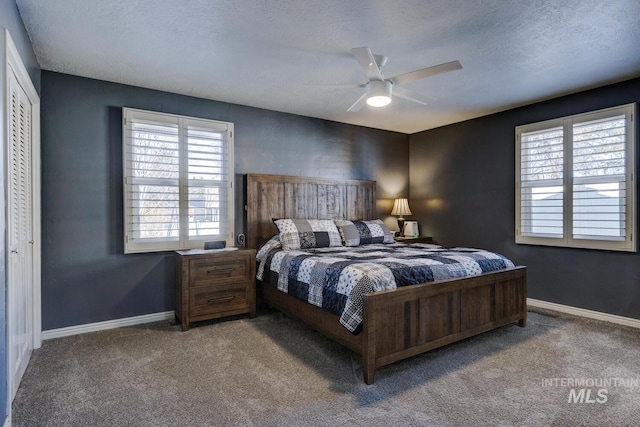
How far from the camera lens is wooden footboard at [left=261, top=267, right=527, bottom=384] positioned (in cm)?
238

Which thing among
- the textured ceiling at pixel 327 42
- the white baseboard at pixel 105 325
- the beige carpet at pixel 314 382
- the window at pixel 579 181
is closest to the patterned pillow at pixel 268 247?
the beige carpet at pixel 314 382

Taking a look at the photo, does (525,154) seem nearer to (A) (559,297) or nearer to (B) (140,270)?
(A) (559,297)

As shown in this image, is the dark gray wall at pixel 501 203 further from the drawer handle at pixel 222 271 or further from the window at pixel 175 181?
the drawer handle at pixel 222 271

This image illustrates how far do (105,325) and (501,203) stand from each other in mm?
4903

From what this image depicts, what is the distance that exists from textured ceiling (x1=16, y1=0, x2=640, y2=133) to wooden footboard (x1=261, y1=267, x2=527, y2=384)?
1898 millimetres

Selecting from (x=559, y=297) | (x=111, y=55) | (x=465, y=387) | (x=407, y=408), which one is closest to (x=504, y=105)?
(x=559, y=297)

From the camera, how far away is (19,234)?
2.49 m

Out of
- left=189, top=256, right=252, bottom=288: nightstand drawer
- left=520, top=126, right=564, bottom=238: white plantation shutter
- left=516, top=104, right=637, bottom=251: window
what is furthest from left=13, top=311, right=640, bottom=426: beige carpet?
left=520, top=126, right=564, bottom=238: white plantation shutter

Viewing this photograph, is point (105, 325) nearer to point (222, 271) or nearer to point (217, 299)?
point (217, 299)

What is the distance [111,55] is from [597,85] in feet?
15.7

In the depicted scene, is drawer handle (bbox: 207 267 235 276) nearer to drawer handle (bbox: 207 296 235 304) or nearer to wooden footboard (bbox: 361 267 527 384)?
drawer handle (bbox: 207 296 235 304)

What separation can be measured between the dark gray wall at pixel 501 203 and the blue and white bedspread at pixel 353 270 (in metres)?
1.25

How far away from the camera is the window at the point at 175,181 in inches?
142

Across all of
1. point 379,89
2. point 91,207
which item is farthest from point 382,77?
point 91,207
